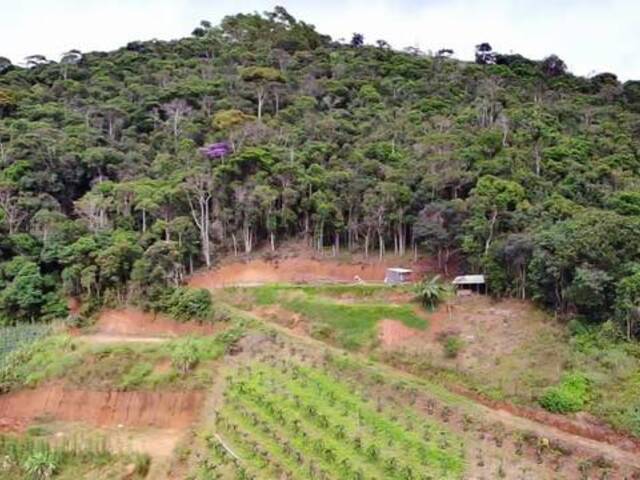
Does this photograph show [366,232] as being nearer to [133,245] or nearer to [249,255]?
[249,255]

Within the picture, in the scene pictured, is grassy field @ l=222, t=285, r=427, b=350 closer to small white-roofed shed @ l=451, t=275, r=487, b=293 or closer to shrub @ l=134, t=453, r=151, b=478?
small white-roofed shed @ l=451, t=275, r=487, b=293

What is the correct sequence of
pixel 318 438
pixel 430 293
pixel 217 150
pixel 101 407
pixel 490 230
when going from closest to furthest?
1. pixel 318 438
2. pixel 101 407
3. pixel 430 293
4. pixel 490 230
5. pixel 217 150

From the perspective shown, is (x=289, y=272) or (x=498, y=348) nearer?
(x=498, y=348)

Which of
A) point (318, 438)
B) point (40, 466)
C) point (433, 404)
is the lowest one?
point (40, 466)

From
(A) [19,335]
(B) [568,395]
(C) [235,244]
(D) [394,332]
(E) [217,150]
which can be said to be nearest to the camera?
(B) [568,395]

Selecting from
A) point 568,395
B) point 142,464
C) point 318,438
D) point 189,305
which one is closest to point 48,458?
point 142,464

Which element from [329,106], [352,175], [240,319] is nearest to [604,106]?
[329,106]

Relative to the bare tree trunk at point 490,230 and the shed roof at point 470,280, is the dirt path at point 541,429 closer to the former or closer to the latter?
the shed roof at point 470,280

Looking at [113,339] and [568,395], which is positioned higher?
[113,339]

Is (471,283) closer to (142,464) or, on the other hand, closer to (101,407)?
(142,464)
